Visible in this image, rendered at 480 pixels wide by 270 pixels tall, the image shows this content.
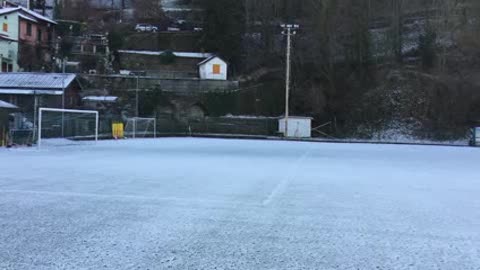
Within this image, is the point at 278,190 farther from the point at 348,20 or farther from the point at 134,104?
the point at 348,20

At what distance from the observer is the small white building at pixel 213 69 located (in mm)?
60062

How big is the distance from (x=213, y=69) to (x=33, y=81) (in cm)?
2098

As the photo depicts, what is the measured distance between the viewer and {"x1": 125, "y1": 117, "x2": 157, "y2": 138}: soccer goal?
4222cm

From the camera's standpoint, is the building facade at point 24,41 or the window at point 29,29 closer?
the building facade at point 24,41

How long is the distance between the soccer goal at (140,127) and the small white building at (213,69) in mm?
15197

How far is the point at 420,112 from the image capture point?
5603 cm

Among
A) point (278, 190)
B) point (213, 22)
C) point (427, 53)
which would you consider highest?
point (213, 22)

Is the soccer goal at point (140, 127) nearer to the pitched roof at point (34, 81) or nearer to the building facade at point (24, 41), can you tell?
the pitched roof at point (34, 81)

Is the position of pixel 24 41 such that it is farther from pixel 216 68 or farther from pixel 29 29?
pixel 216 68

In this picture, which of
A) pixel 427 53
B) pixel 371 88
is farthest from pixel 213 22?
pixel 427 53

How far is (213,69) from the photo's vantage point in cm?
6038

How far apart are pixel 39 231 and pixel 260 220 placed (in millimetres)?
2960

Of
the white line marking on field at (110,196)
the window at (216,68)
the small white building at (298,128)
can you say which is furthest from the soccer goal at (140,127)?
the white line marking on field at (110,196)

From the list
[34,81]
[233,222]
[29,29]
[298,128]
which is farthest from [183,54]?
[233,222]
